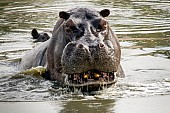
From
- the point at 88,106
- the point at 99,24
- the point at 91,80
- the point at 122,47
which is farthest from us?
the point at 122,47

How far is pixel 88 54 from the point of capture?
19.7 feet

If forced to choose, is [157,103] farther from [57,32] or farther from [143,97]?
[57,32]

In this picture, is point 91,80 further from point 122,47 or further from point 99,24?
point 122,47

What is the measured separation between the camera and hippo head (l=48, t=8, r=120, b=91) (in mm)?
6035

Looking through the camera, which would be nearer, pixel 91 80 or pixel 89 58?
pixel 89 58

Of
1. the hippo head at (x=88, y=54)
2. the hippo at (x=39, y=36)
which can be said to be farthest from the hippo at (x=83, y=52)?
the hippo at (x=39, y=36)

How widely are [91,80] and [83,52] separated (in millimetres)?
344

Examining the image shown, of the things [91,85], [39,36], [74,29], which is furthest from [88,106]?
[39,36]

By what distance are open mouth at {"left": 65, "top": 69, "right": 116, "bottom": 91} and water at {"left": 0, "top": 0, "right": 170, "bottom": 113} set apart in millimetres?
122

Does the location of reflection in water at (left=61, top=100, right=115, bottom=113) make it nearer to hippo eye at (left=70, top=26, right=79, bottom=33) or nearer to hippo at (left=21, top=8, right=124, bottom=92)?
hippo at (left=21, top=8, right=124, bottom=92)

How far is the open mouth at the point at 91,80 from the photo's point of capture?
6141 mm

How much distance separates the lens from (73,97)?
6.27 m

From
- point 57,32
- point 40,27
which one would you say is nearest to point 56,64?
point 57,32

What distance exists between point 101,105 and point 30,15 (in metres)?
10.4
